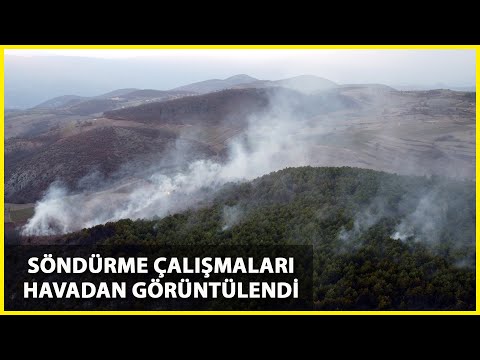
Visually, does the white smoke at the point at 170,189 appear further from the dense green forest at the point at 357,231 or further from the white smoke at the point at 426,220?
the white smoke at the point at 426,220

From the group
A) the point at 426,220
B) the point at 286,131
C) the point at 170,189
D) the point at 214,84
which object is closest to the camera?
the point at 426,220

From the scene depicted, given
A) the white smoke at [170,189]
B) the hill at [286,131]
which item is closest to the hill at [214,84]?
the hill at [286,131]

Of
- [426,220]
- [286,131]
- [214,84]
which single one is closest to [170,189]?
[426,220]

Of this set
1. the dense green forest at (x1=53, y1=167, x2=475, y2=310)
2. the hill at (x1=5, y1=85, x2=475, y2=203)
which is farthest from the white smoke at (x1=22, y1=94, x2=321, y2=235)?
the dense green forest at (x1=53, y1=167, x2=475, y2=310)

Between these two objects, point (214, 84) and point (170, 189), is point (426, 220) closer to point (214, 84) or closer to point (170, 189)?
point (170, 189)

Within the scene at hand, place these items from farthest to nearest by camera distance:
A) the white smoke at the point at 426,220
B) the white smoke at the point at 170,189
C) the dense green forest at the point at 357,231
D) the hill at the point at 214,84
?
the hill at the point at 214,84
the white smoke at the point at 170,189
the white smoke at the point at 426,220
the dense green forest at the point at 357,231

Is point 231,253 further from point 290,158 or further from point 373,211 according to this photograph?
point 290,158

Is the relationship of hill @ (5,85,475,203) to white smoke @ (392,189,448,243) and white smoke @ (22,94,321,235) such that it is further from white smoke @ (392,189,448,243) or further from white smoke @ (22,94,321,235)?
white smoke @ (392,189,448,243)
